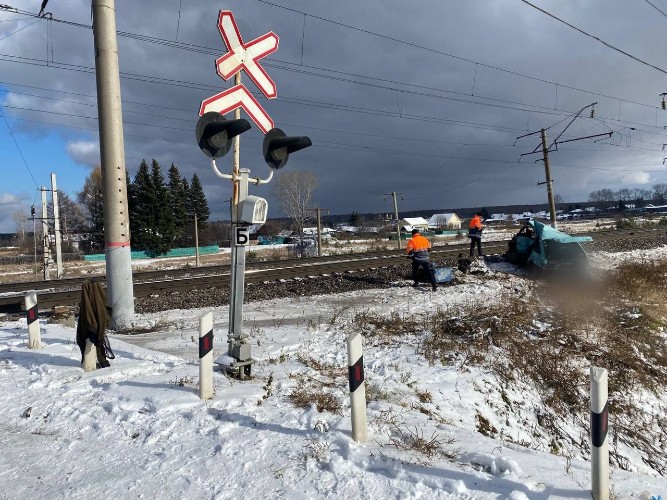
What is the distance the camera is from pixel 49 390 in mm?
5598

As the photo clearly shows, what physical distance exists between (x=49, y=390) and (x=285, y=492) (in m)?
3.82

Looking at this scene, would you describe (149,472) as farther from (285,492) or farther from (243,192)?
(243,192)

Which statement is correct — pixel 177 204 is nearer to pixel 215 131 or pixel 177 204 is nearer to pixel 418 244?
pixel 418 244

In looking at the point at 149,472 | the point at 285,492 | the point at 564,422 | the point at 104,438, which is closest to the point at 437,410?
the point at 564,422

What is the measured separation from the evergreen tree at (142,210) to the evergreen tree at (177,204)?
3.84 metres

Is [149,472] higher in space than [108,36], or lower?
lower

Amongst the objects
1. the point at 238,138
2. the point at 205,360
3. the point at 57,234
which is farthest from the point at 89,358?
the point at 57,234

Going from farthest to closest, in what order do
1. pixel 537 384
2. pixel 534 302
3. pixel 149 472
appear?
pixel 534 302, pixel 537 384, pixel 149 472

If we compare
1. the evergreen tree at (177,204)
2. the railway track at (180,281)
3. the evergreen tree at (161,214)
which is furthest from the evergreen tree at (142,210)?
the railway track at (180,281)

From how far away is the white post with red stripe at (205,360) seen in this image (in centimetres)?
485

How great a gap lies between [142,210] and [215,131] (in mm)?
57247

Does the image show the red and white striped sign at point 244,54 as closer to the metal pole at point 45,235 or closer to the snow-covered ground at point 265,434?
the snow-covered ground at point 265,434

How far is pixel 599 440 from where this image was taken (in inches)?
122

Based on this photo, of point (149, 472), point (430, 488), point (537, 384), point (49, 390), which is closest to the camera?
point (430, 488)
